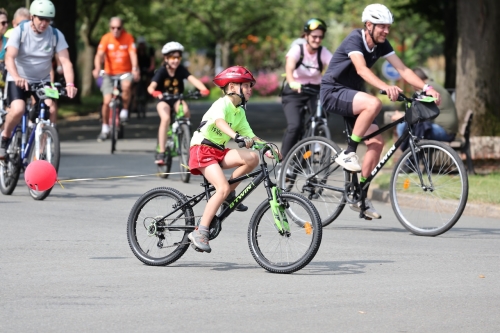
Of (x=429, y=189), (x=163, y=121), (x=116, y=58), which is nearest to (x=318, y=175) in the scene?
(x=429, y=189)

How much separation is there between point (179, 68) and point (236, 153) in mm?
6715

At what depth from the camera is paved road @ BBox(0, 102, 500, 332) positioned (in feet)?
20.2

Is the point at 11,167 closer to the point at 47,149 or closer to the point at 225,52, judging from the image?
the point at 47,149

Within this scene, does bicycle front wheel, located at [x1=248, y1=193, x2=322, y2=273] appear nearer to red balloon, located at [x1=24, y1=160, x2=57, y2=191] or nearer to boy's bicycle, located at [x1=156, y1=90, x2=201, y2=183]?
red balloon, located at [x1=24, y1=160, x2=57, y2=191]

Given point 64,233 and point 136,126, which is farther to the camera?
point 136,126

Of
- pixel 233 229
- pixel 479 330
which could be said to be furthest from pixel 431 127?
pixel 479 330

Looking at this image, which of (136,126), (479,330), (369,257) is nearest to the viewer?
(479,330)

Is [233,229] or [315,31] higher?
[315,31]

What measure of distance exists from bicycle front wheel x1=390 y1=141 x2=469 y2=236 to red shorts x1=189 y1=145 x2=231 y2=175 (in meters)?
2.25

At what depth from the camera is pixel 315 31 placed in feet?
41.0

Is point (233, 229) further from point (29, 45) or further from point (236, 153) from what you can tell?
point (29, 45)

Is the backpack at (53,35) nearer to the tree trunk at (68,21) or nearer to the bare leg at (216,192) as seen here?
the bare leg at (216,192)

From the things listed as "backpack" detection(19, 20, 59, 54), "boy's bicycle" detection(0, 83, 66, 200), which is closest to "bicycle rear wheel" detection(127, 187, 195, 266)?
"boy's bicycle" detection(0, 83, 66, 200)

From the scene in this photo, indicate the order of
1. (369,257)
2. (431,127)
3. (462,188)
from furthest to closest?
(431,127) < (462,188) < (369,257)
